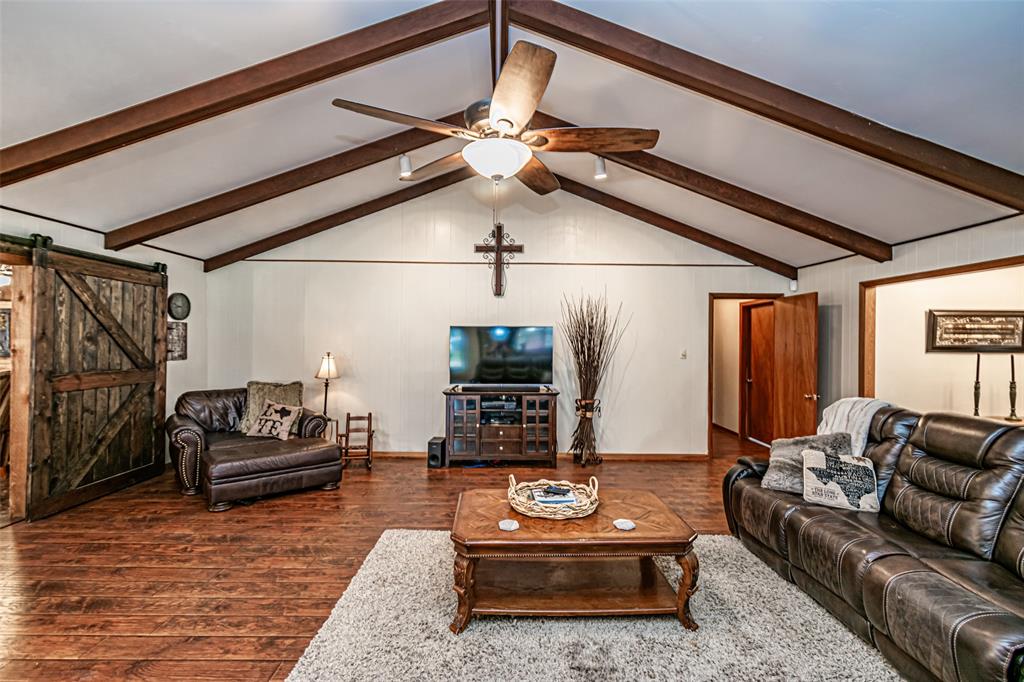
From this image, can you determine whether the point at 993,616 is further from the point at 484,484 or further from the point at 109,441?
the point at 109,441

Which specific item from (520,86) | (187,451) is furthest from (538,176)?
(187,451)

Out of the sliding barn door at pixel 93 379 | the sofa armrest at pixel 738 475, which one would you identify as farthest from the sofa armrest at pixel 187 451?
the sofa armrest at pixel 738 475

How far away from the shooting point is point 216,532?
11.6 ft

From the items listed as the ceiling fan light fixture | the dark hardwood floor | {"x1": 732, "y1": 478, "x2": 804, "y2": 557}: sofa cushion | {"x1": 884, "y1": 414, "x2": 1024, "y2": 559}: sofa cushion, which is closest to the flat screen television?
the dark hardwood floor

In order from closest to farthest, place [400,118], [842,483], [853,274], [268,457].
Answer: [400,118], [842,483], [268,457], [853,274]

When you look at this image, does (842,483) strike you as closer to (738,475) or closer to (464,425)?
(738,475)

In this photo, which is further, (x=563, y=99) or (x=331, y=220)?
(x=331, y=220)

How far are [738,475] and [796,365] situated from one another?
2783mm

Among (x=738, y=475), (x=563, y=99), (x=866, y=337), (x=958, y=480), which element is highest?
(x=563, y=99)

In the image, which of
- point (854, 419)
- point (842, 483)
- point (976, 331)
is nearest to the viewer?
point (842, 483)

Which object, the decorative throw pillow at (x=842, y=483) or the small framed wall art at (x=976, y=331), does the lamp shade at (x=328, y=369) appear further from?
the small framed wall art at (x=976, y=331)

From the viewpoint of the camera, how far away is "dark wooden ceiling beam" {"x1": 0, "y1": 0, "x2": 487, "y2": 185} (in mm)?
2828

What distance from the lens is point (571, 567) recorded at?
8.98ft

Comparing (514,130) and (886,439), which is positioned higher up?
(514,130)
